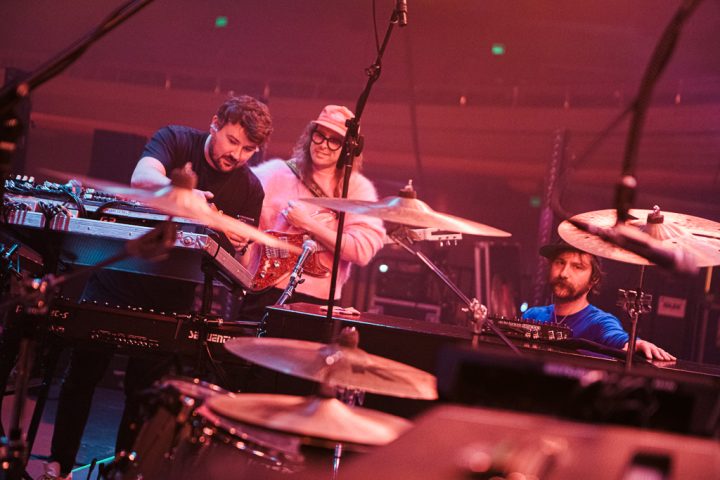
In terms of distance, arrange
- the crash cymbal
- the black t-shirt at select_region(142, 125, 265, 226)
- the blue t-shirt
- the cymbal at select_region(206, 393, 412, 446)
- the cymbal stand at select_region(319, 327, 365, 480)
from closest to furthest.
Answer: the cymbal at select_region(206, 393, 412, 446) < the cymbal stand at select_region(319, 327, 365, 480) < the crash cymbal < the black t-shirt at select_region(142, 125, 265, 226) < the blue t-shirt

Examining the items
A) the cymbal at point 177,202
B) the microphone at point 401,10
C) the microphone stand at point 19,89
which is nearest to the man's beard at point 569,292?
the microphone at point 401,10

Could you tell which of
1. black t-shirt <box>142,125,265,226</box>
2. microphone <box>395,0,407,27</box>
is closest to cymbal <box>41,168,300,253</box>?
microphone <box>395,0,407,27</box>

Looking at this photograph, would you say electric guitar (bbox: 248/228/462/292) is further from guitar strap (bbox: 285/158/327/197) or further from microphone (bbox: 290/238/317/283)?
guitar strap (bbox: 285/158/327/197)

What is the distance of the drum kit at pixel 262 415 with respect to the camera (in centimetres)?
187

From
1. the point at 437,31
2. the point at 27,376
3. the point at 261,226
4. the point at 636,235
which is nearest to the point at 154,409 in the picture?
the point at 27,376

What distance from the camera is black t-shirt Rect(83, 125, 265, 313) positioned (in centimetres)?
362

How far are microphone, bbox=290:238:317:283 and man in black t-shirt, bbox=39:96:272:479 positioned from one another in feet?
0.97

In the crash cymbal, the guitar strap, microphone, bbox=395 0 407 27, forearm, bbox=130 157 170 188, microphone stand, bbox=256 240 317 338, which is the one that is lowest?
microphone stand, bbox=256 240 317 338

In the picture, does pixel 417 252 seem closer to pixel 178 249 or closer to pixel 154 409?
pixel 178 249

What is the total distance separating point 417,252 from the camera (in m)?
3.16

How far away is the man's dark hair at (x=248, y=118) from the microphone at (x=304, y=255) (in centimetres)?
55

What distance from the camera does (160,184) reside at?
133 inches

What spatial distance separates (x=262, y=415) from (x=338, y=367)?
35 centimetres

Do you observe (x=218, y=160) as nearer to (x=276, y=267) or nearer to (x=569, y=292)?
(x=276, y=267)
